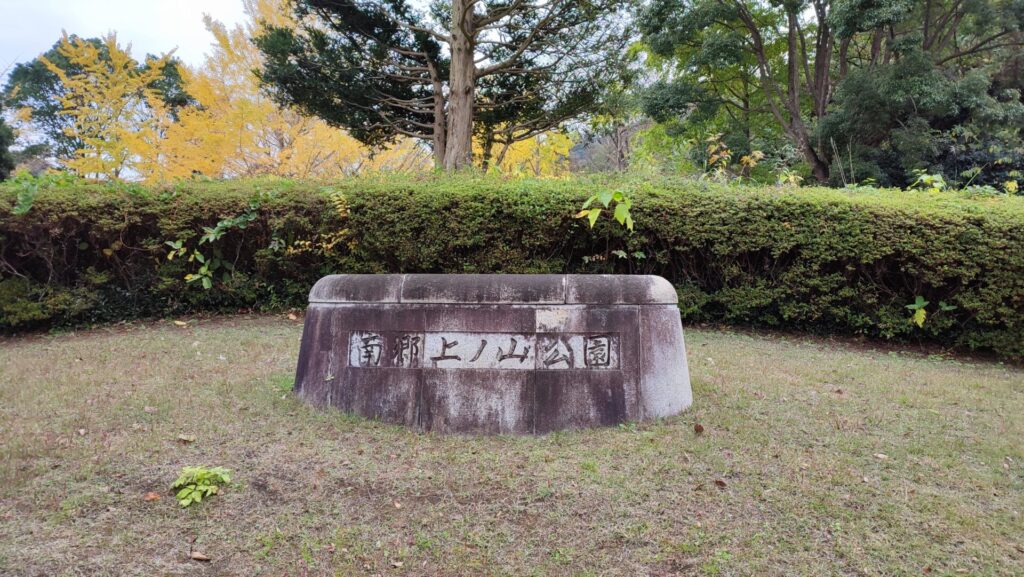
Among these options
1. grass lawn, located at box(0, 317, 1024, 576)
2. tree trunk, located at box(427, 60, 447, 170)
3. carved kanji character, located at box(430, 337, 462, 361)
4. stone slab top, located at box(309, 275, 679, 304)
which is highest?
tree trunk, located at box(427, 60, 447, 170)

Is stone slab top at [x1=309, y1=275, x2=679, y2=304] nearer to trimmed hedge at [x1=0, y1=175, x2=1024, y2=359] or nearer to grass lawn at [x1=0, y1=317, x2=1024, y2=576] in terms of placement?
grass lawn at [x1=0, y1=317, x2=1024, y2=576]

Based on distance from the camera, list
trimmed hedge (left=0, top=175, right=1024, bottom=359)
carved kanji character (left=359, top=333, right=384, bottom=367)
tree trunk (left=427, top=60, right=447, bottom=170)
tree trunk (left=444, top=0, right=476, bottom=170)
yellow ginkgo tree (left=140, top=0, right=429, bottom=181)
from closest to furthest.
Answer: carved kanji character (left=359, top=333, right=384, bottom=367) → trimmed hedge (left=0, top=175, right=1024, bottom=359) → tree trunk (left=444, top=0, right=476, bottom=170) → tree trunk (left=427, top=60, right=447, bottom=170) → yellow ginkgo tree (left=140, top=0, right=429, bottom=181)

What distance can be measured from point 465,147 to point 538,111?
6.93 feet

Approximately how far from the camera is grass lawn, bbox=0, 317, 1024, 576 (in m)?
2.45

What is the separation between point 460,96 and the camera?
10062 millimetres

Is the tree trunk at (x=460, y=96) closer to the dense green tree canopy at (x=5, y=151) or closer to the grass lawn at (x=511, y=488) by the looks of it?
the grass lawn at (x=511, y=488)

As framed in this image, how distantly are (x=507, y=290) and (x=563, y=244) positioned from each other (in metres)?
2.91

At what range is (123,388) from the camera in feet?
14.0

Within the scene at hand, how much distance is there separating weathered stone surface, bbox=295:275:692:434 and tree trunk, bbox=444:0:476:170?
6.51m

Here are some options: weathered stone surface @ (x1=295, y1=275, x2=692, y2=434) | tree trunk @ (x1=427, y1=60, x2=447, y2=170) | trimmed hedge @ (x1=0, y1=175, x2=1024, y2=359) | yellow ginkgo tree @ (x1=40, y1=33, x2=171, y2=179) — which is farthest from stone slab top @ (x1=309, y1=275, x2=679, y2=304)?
yellow ginkgo tree @ (x1=40, y1=33, x2=171, y2=179)

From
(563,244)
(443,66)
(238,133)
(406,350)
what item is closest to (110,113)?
(238,133)

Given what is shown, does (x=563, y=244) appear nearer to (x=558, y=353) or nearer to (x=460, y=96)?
(x=558, y=353)

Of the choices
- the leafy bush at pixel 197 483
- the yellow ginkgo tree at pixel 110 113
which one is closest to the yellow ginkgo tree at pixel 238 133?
the yellow ginkgo tree at pixel 110 113

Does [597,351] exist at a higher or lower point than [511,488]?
higher
